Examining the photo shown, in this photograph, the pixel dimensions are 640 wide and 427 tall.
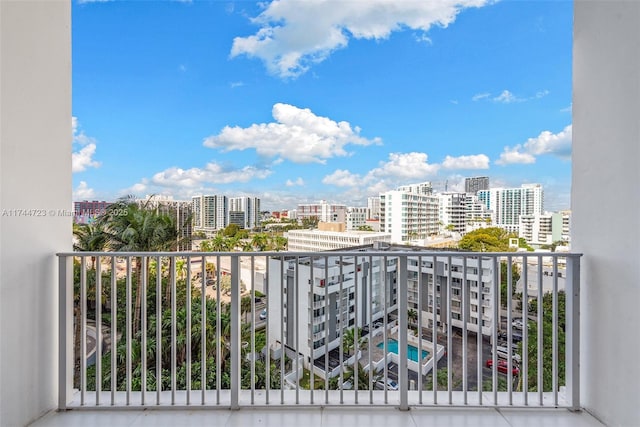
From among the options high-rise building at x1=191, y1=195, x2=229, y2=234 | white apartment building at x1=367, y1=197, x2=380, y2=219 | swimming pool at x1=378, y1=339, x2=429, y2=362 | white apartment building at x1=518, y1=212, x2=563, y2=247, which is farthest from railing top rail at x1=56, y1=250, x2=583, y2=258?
high-rise building at x1=191, y1=195, x2=229, y2=234

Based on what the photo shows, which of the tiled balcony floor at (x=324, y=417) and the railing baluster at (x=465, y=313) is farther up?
the railing baluster at (x=465, y=313)

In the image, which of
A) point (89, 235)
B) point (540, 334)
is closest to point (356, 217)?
point (540, 334)

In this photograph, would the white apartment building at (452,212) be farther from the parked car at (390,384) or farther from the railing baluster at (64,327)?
the railing baluster at (64,327)

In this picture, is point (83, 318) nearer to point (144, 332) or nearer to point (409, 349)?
point (144, 332)

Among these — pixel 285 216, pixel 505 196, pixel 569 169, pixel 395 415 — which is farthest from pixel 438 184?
pixel 395 415

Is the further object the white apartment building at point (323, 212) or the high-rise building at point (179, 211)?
the high-rise building at point (179, 211)

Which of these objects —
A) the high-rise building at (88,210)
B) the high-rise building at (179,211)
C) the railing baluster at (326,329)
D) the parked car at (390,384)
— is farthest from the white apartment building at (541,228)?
the high-rise building at (88,210)

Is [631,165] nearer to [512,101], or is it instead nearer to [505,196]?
[505,196]
